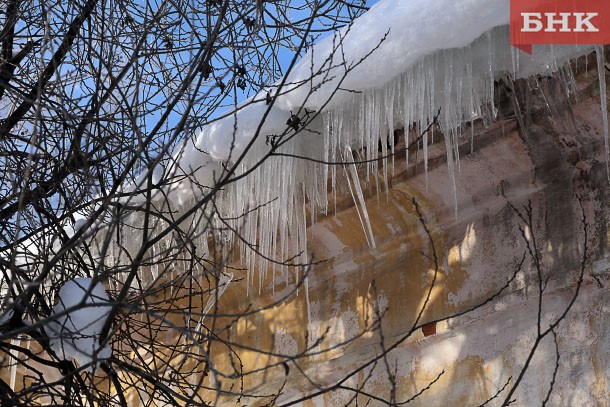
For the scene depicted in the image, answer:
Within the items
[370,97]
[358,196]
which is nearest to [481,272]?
[358,196]

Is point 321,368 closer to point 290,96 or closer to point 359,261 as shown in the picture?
point 359,261

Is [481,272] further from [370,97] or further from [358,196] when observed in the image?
[370,97]

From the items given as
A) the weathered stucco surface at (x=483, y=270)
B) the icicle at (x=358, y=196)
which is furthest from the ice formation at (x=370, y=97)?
the weathered stucco surface at (x=483, y=270)

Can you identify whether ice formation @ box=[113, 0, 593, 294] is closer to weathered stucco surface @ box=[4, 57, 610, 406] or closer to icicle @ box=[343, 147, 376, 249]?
icicle @ box=[343, 147, 376, 249]

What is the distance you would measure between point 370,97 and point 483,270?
3.40 feet

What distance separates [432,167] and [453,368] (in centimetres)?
89

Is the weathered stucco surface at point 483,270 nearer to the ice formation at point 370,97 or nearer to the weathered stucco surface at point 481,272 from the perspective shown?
the weathered stucco surface at point 481,272

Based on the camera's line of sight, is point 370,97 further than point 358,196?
No

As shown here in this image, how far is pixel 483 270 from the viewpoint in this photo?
4164 millimetres

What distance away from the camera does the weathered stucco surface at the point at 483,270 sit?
12.3 feet

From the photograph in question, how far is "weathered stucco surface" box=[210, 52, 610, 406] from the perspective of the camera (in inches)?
148

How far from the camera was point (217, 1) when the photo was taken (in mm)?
3881

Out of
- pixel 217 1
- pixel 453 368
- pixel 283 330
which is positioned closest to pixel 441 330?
pixel 453 368

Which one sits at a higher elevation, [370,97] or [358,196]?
[370,97]
